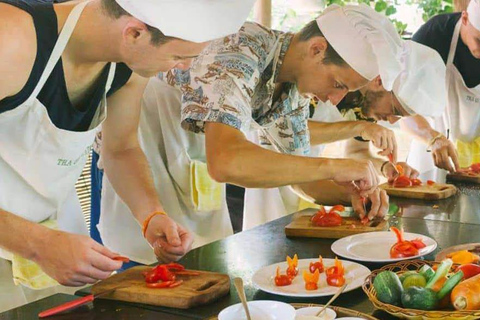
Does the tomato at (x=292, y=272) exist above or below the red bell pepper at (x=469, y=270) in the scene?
below

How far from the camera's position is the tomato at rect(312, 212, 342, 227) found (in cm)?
229

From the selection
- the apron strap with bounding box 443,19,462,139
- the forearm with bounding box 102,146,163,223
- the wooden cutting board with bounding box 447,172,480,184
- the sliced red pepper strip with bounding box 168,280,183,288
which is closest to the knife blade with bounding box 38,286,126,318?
the sliced red pepper strip with bounding box 168,280,183,288

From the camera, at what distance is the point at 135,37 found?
175 centimetres

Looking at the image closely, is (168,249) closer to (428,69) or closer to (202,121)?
(202,121)

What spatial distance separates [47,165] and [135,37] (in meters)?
0.49

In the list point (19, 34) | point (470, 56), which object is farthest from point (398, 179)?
point (19, 34)

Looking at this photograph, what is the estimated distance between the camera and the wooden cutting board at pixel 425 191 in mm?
2869

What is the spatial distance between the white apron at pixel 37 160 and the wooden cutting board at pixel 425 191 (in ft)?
4.60

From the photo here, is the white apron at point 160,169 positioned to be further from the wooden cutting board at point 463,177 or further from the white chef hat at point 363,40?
the wooden cutting board at point 463,177

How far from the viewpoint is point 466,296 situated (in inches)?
54.7

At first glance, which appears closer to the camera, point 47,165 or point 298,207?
point 47,165

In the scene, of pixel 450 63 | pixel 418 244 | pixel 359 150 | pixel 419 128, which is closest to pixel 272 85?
pixel 418 244

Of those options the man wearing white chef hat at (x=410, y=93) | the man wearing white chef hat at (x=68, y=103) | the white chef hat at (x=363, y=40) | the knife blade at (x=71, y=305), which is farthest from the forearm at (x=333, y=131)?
the knife blade at (x=71, y=305)

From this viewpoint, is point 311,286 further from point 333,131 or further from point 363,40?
A: point 333,131
